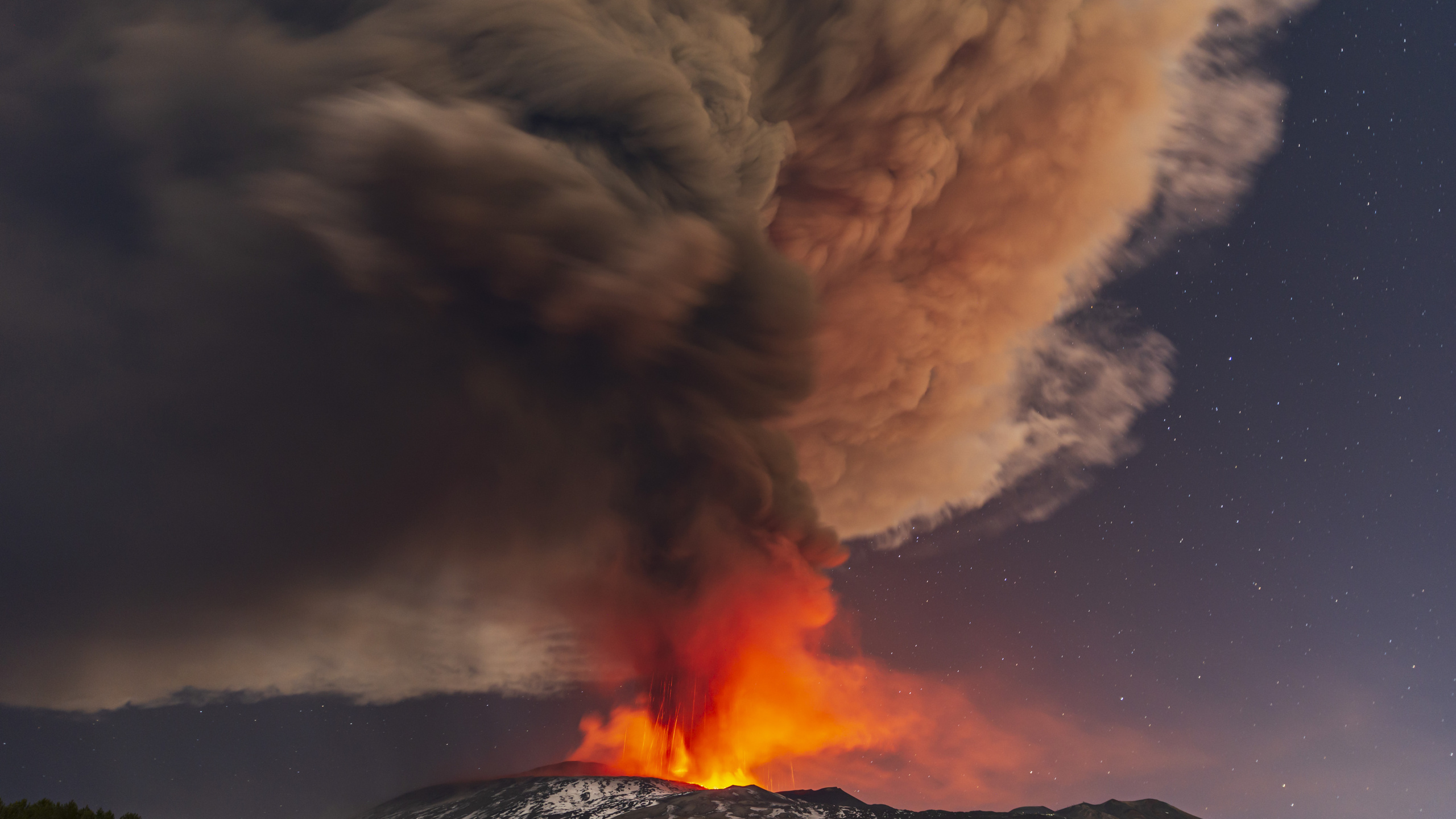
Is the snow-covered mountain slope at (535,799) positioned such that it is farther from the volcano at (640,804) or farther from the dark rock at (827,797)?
the dark rock at (827,797)

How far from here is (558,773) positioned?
406ft

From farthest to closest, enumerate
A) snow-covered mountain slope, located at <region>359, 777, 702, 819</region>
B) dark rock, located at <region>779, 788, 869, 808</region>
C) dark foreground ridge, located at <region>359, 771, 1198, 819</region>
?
dark rock, located at <region>779, 788, 869, 808</region>
snow-covered mountain slope, located at <region>359, 777, 702, 819</region>
dark foreground ridge, located at <region>359, 771, 1198, 819</region>

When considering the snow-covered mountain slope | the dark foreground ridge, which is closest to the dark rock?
the dark foreground ridge

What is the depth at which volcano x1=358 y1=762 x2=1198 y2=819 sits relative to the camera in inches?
3366

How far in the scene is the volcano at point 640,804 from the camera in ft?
281

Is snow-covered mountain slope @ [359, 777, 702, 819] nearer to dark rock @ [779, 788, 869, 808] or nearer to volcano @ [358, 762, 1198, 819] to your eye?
volcano @ [358, 762, 1198, 819]

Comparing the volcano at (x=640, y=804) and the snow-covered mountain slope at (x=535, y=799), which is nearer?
the volcano at (x=640, y=804)

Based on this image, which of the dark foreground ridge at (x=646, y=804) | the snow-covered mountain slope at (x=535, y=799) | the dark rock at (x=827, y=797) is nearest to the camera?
the dark foreground ridge at (x=646, y=804)

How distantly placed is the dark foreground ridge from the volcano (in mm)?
138

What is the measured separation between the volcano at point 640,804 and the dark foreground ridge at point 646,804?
138mm

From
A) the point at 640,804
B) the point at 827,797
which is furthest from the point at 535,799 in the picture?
the point at 827,797

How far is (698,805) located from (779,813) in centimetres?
933

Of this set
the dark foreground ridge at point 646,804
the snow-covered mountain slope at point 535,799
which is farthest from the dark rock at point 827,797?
the snow-covered mountain slope at point 535,799

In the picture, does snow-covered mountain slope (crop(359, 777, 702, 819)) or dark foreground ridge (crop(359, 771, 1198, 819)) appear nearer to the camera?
dark foreground ridge (crop(359, 771, 1198, 819))
